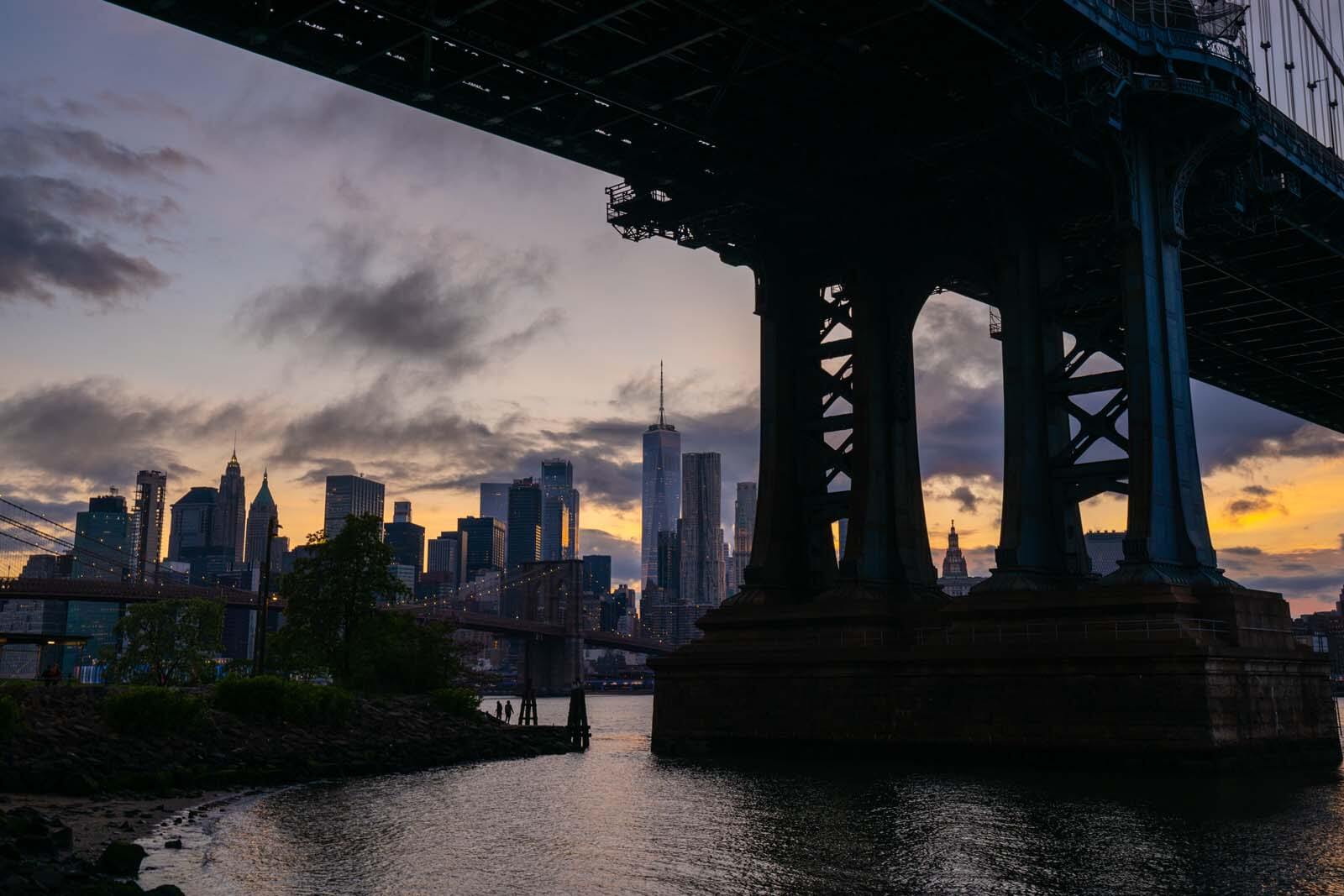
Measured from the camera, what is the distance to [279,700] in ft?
179

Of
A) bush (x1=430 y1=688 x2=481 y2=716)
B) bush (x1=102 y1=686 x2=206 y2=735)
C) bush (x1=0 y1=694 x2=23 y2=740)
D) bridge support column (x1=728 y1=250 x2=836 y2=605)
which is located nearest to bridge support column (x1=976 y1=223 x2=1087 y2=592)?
bridge support column (x1=728 y1=250 x2=836 y2=605)

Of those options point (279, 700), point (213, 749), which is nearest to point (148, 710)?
point (213, 749)

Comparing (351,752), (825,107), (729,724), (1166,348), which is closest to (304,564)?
(351,752)

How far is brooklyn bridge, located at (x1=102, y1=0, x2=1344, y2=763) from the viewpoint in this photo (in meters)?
45.5

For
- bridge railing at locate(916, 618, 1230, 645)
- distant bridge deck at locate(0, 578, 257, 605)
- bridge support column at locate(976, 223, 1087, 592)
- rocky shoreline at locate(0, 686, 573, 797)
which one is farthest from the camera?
distant bridge deck at locate(0, 578, 257, 605)

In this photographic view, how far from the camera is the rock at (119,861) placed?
79.9 ft

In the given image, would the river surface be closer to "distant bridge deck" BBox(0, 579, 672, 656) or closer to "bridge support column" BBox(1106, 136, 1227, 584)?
"bridge support column" BBox(1106, 136, 1227, 584)

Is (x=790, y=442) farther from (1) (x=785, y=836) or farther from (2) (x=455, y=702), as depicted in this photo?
(1) (x=785, y=836)

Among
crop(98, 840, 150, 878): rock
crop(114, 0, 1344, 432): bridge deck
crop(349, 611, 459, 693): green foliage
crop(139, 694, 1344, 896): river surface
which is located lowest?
crop(139, 694, 1344, 896): river surface

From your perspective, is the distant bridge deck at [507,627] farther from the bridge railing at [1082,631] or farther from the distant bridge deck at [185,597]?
the bridge railing at [1082,631]

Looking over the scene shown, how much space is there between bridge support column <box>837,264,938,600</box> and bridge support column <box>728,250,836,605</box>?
2.92 metres

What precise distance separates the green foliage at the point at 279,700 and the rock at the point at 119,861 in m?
29.5

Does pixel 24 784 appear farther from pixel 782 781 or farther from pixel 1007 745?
pixel 1007 745

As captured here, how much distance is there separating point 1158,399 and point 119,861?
39484 millimetres
